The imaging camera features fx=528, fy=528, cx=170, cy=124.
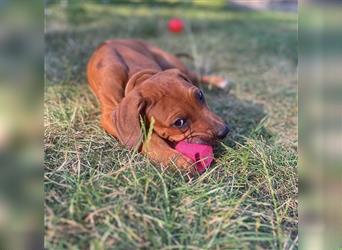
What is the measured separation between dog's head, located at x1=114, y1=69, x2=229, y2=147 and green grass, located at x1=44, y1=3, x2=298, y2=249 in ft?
0.49

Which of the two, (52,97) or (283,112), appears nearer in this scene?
(52,97)

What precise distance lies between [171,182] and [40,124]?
0.79 m

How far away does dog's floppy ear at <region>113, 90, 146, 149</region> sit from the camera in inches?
112

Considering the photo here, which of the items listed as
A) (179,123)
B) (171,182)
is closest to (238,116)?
(179,123)

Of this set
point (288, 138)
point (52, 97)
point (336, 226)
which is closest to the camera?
point (336, 226)

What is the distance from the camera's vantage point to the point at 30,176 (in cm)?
200

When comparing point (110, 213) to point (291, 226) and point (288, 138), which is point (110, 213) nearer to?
point (291, 226)

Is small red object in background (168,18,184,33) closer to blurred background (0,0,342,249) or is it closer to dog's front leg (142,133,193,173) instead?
dog's front leg (142,133,193,173)

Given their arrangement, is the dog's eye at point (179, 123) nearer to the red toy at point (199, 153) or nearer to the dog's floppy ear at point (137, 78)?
the red toy at point (199, 153)

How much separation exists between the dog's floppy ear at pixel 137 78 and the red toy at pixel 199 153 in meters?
0.53

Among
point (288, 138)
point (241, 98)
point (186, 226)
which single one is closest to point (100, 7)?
point (241, 98)

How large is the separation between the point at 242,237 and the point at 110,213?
556 mm

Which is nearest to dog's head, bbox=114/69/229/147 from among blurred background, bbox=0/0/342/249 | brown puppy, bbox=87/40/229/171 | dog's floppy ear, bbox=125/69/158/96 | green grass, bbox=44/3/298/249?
brown puppy, bbox=87/40/229/171

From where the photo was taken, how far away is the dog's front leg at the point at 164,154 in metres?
2.76
